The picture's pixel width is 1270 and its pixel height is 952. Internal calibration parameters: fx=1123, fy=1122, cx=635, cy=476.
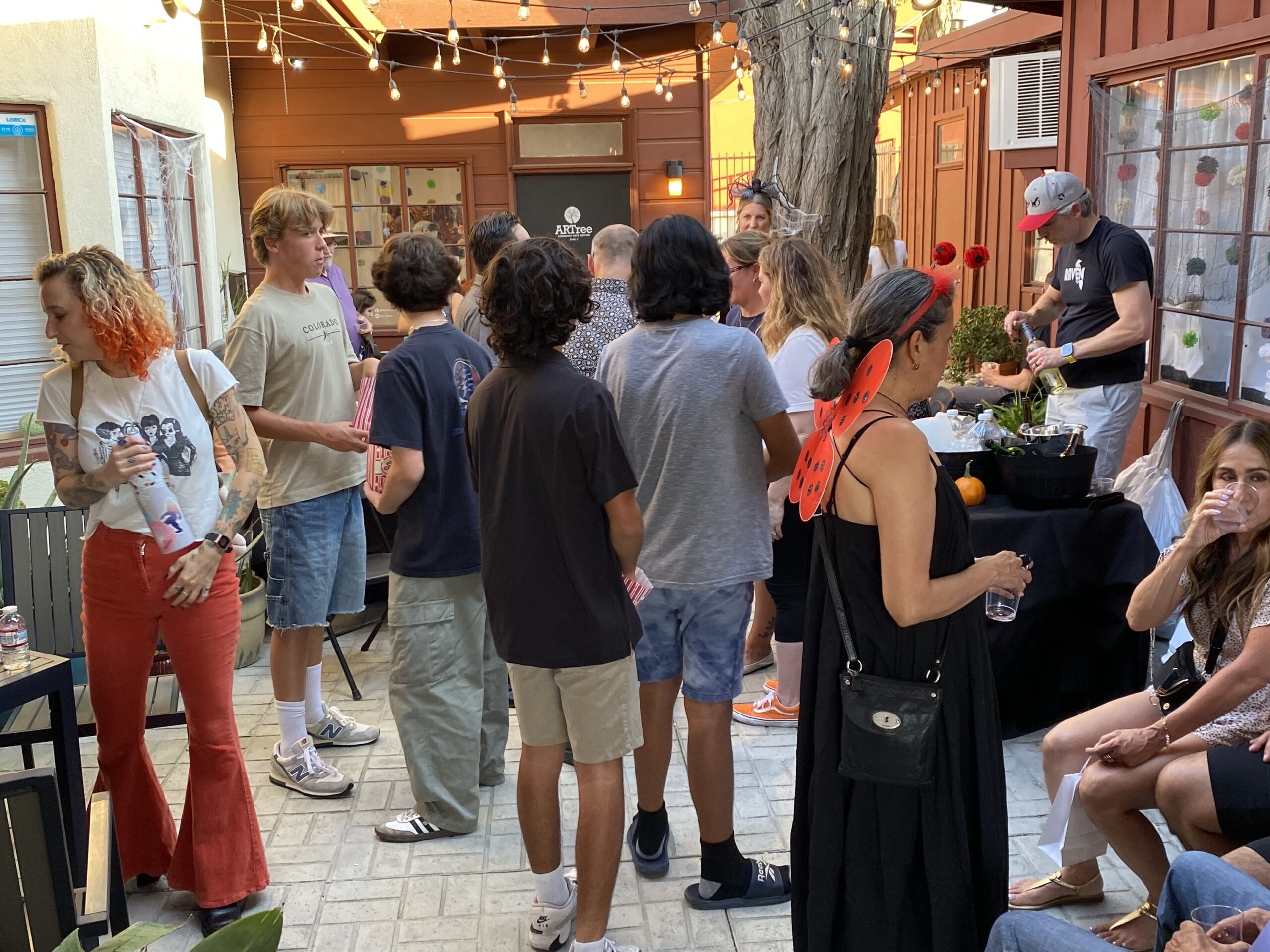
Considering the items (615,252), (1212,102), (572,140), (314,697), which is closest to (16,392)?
(314,697)

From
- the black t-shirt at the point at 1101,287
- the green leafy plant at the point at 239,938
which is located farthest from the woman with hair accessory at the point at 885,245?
the green leafy plant at the point at 239,938

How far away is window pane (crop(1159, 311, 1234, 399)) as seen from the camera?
5.18m

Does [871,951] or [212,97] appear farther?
[212,97]

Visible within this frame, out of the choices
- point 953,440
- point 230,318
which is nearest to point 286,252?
point 953,440

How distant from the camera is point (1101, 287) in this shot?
15.2 ft

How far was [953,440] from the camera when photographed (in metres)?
3.87

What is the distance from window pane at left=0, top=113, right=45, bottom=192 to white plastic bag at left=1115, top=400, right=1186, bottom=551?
5271 mm

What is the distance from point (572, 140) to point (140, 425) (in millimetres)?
8395

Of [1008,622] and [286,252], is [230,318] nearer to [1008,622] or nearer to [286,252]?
[286,252]

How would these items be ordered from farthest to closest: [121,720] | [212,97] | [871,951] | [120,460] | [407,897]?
1. [212,97]
2. [407,897]
3. [121,720]
4. [120,460]
5. [871,951]

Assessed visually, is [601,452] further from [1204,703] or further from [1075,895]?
[1075,895]

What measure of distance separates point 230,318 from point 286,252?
4843 mm

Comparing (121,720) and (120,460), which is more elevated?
(120,460)

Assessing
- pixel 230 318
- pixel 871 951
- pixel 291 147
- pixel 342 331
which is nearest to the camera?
pixel 871 951
